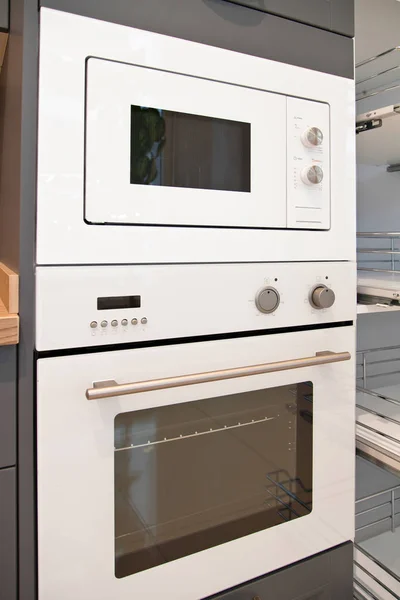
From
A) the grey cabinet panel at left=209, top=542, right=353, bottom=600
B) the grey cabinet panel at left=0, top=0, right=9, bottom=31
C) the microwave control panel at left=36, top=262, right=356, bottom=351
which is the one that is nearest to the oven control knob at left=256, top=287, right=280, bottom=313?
the microwave control panel at left=36, top=262, right=356, bottom=351

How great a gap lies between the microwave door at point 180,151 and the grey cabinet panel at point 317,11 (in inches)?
7.0

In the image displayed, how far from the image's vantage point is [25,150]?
2.23 ft

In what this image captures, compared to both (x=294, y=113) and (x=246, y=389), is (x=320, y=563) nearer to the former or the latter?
(x=246, y=389)

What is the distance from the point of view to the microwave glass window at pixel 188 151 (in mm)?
760

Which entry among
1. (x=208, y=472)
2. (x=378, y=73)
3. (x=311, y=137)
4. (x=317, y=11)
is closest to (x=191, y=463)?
(x=208, y=472)

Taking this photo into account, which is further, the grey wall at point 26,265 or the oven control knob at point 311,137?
the oven control knob at point 311,137

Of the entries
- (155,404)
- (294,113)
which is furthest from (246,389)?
(294,113)

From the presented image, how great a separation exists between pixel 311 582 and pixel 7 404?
0.75 metres

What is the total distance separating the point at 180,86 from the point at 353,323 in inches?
24.5

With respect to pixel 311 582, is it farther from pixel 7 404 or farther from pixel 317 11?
pixel 317 11

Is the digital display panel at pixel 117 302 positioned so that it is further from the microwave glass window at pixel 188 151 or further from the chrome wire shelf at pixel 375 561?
the chrome wire shelf at pixel 375 561

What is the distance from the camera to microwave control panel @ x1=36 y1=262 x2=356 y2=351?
2.31 feet

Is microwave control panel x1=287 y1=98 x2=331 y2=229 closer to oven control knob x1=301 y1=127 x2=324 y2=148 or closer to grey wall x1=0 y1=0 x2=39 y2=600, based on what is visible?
oven control knob x1=301 y1=127 x2=324 y2=148

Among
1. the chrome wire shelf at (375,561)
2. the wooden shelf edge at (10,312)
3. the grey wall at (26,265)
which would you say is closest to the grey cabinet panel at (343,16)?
the grey wall at (26,265)
